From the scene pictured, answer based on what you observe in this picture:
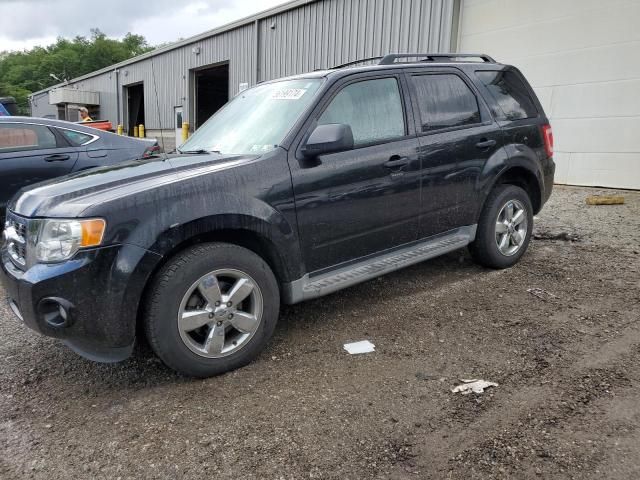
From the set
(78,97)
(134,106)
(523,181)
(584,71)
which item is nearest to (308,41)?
(584,71)

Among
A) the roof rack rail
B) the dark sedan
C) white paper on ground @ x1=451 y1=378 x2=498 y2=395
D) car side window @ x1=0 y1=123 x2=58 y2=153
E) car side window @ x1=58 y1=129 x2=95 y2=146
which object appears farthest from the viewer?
car side window @ x1=58 y1=129 x2=95 y2=146

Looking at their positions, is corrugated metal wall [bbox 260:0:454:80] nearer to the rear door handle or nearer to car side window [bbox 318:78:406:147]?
the rear door handle

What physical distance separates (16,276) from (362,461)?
80.9 inches

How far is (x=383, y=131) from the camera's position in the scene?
3.58 metres

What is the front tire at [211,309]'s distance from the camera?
2621 millimetres

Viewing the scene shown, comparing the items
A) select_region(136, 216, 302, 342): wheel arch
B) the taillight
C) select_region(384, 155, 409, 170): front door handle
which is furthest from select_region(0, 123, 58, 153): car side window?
the taillight

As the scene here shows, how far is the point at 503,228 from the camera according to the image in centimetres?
452

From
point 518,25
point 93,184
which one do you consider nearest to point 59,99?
point 518,25

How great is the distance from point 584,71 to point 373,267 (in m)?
6.80

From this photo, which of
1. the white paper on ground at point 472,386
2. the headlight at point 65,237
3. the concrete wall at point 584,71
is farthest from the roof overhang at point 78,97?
the white paper on ground at point 472,386

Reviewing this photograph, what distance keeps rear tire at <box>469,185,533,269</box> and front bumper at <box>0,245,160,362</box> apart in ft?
9.71

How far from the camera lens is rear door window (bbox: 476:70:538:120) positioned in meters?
4.41

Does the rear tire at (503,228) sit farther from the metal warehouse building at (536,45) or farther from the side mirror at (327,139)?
the metal warehouse building at (536,45)

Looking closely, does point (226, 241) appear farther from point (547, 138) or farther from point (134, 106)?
point (134, 106)
